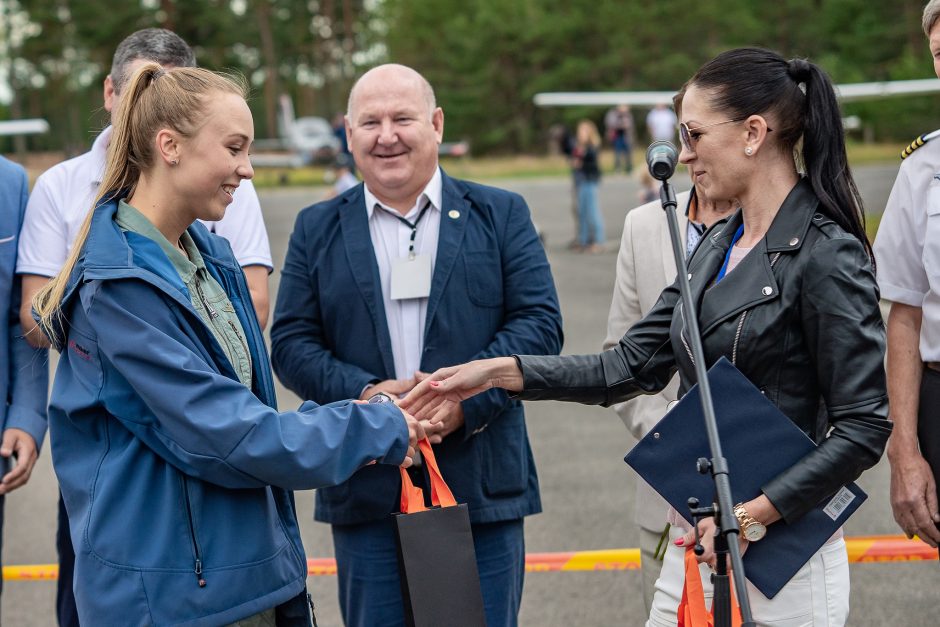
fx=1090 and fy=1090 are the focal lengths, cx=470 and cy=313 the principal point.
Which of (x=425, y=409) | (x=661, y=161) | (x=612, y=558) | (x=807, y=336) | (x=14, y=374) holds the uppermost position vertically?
(x=661, y=161)

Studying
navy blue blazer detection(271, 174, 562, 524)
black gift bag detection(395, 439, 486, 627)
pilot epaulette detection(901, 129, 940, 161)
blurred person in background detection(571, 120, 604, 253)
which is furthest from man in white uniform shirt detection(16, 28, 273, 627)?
blurred person in background detection(571, 120, 604, 253)

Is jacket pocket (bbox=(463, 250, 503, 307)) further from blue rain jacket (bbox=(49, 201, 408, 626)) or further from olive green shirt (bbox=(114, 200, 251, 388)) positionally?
blue rain jacket (bbox=(49, 201, 408, 626))

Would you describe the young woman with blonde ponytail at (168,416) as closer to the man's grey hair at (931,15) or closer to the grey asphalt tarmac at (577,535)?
the grey asphalt tarmac at (577,535)

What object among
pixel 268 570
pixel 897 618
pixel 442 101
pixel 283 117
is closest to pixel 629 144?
pixel 283 117

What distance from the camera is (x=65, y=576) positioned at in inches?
153

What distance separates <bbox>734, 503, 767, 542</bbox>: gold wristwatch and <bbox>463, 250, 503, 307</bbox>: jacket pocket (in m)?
1.49

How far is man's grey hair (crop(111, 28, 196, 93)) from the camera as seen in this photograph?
391cm

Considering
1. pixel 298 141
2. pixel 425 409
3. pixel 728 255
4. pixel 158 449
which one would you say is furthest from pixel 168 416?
pixel 298 141

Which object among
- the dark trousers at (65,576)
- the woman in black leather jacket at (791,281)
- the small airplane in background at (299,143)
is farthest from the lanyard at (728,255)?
the small airplane in background at (299,143)

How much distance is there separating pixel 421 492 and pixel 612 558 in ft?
7.24

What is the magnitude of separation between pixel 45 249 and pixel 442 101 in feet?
221

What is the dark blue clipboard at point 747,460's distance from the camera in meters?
2.57

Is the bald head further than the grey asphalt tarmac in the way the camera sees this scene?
No

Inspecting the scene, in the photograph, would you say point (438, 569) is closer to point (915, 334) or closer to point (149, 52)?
point (915, 334)
